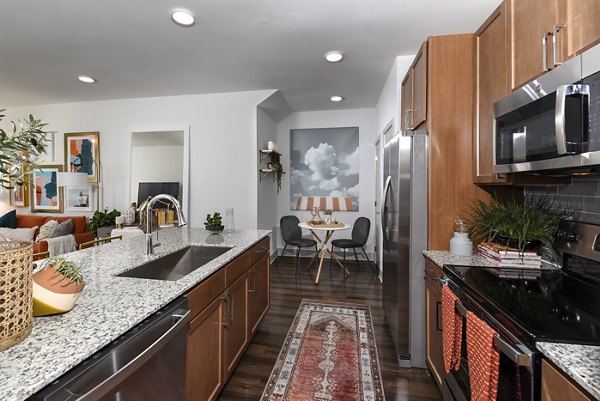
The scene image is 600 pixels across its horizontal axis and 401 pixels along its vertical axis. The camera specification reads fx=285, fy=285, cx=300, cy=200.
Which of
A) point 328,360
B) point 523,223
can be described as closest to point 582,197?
point 523,223

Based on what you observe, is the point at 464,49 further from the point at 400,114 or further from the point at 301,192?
the point at 301,192

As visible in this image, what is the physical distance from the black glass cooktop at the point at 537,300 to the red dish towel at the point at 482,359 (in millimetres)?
76

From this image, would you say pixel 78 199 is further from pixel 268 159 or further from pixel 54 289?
pixel 54 289

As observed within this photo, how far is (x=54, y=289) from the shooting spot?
0.88 m

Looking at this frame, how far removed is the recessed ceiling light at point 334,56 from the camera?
2945mm

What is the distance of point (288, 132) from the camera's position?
5363mm

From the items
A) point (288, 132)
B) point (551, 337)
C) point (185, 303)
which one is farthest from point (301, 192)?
point (551, 337)

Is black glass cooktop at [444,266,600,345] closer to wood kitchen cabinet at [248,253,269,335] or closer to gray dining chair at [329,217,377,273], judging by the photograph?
wood kitchen cabinet at [248,253,269,335]

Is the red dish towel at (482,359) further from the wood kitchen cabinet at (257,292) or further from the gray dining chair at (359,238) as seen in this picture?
the gray dining chair at (359,238)

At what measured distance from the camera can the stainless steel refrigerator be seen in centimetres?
198

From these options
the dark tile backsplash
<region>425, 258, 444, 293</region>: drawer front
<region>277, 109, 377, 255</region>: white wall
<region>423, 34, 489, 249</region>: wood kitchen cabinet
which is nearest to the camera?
the dark tile backsplash

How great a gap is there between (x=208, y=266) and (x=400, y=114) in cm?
250

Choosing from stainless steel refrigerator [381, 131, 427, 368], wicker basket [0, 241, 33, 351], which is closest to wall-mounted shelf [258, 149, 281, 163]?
stainless steel refrigerator [381, 131, 427, 368]

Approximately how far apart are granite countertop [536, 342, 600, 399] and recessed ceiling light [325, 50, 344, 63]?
2875mm
